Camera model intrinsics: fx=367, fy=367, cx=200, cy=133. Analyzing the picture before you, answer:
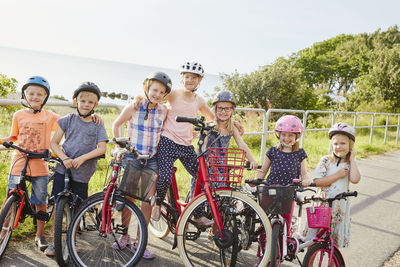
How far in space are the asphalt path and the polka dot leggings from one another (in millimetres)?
566

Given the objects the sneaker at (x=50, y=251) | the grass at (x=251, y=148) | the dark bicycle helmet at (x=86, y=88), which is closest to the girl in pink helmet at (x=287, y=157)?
the dark bicycle helmet at (x=86, y=88)

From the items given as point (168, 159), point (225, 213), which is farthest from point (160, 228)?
point (225, 213)

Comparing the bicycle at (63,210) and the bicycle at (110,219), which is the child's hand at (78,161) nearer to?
the bicycle at (63,210)

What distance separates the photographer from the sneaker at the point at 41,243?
10.4ft

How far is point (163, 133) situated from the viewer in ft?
10.9

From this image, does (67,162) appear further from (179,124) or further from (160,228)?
(160,228)

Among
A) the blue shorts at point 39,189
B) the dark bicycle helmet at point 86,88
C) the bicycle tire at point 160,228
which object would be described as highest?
the dark bicycle helmet at point 86,88

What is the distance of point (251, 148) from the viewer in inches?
372

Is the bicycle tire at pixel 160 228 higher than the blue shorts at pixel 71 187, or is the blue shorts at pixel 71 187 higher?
the blue shorts at pixel 71 187

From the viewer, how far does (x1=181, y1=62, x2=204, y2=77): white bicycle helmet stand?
134 inches

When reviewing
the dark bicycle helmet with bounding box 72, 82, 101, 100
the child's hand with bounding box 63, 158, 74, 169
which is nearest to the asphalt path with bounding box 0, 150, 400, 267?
the child's hand with bounding box 63, 158, 74, 169

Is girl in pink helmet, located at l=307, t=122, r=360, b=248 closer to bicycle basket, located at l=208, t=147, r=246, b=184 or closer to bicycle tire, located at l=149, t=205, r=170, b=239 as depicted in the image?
bicycle basket, located at l=208, t=147, r=246, b=184

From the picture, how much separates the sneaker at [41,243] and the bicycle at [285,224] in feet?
6.27

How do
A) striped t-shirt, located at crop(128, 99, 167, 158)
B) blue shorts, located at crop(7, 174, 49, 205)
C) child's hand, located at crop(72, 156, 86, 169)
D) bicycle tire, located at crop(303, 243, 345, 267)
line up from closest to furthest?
1. bicycle tire, located at crop(303, 243, 345, 267)
2. child's hand, located at crop(72, 156, 86, 169)
3. blue shorts, located at crop(7, 174, 49, 205)
4. striped t-shirt, located at crop(128, 99, 167, 158)
